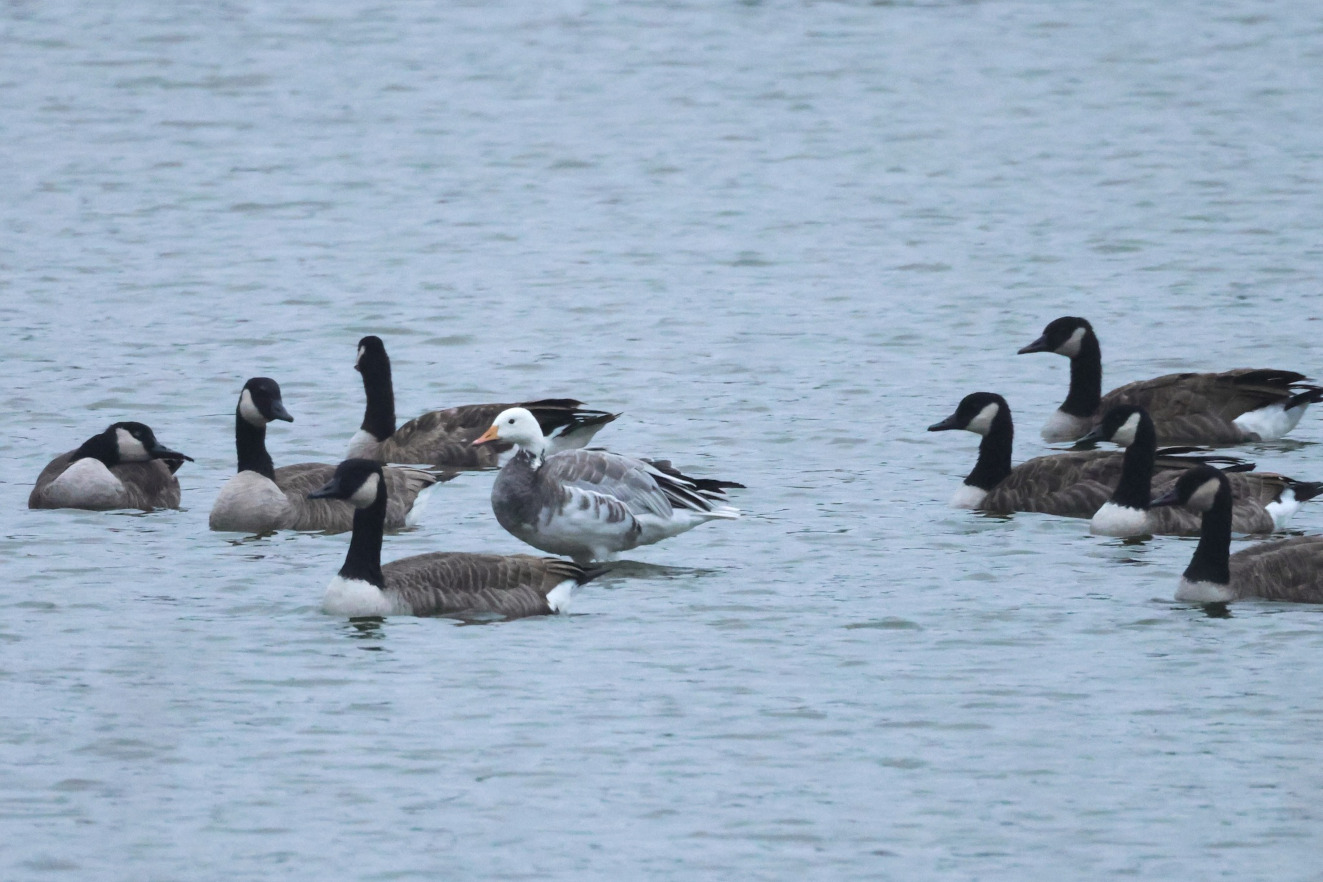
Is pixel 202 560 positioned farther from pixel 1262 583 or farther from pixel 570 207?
pixel 570 207

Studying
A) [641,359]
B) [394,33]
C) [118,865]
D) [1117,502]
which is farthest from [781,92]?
[118,865]

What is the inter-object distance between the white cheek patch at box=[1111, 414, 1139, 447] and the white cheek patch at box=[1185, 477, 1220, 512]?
2372 mm

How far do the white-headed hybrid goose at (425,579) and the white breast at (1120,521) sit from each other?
156 inches

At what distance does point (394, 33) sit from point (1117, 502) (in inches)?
1260

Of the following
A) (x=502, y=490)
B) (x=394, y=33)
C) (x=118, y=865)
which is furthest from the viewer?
(x=394, y=33)

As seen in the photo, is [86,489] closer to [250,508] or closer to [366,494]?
[250,508]

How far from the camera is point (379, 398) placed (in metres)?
19.1

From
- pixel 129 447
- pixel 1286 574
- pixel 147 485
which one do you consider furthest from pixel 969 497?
pixel 129 447

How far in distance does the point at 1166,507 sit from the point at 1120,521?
38 cm

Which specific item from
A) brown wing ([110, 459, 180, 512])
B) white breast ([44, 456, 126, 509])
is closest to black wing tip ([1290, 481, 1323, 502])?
brown wing ([110, 459, 180, 512])

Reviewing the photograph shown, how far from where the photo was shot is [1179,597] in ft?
44.9

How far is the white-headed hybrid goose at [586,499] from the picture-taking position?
14.9 metres

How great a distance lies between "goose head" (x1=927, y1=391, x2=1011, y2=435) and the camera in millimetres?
17250

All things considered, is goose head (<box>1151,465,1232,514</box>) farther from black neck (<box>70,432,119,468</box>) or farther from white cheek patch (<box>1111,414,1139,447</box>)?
black neck (<box>70,432,119,468</box>)
